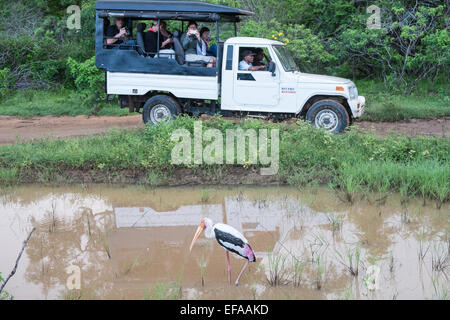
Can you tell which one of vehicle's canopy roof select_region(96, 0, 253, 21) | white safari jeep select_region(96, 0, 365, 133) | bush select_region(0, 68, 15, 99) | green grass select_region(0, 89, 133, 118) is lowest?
green grass select_region(0, 89, 133, 118)

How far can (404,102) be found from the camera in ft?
43.1

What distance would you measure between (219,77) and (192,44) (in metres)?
0.85

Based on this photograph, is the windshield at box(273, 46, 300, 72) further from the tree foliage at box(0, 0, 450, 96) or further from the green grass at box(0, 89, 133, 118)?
the green grass at box(0, 89, 133, 118)

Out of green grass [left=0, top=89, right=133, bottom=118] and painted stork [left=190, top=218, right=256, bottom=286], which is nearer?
painted stork [left=190, top=218, right=256, bottom=286]

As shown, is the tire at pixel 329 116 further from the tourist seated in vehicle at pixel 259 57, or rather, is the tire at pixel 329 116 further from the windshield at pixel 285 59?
the tourist seated in vehicle at pixel 259 57

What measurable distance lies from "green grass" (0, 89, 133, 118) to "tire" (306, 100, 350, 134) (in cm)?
467

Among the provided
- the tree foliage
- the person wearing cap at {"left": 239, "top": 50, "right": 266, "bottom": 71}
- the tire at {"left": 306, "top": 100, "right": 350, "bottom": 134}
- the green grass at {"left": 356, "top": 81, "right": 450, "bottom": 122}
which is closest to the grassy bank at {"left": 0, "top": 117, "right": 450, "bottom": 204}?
the tire at {"left": 306, "top": 100, "right": 350, "bottom": 134}

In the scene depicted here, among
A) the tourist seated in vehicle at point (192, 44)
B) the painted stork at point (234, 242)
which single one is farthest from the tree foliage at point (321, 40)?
the painted stork at point (234, 242)

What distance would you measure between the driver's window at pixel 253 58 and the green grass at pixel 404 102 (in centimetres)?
304

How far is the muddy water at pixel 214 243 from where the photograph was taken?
5.09 m

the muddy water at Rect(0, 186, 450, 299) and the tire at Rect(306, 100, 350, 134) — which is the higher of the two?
the tire at Rect(306, 100, 350, 134)

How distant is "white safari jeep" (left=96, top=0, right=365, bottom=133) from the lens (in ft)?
33.6

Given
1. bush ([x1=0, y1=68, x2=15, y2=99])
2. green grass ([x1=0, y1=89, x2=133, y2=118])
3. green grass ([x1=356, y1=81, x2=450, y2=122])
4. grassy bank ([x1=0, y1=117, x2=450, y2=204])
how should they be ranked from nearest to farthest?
grassy bank ([x1=0, y1=117, x2=450, y2=204]) → green grass ([x1=356, y1=81, x2=450, y2=122]) → green grass ([x1=0, y1=89, x2=133, y2=118]) → bush ([x1=0, y1=68, x2=15, y2=99])
